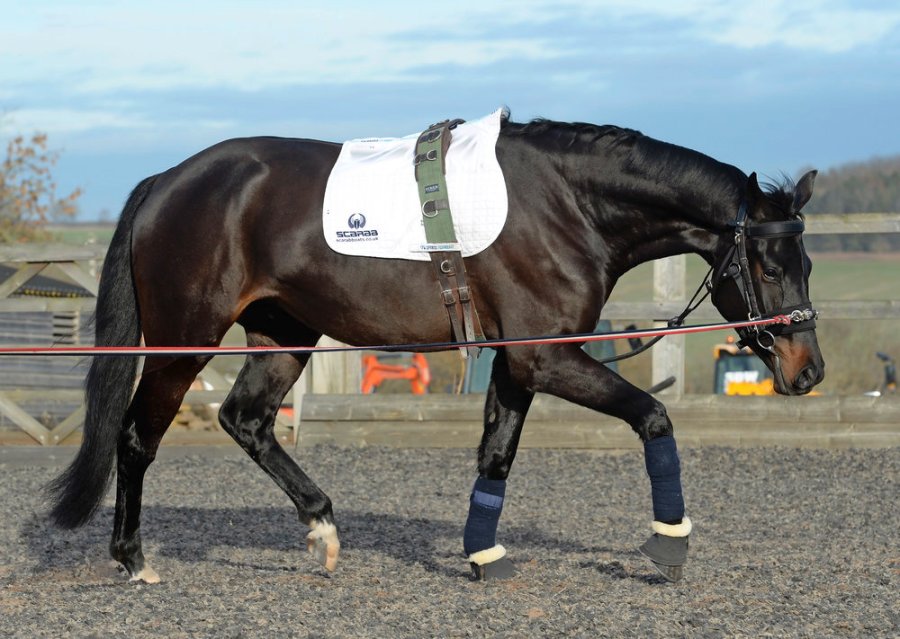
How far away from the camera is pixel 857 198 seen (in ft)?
83.9

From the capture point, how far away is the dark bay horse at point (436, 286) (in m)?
4.34

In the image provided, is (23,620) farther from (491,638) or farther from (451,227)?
(451,227)

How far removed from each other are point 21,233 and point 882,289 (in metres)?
16.2

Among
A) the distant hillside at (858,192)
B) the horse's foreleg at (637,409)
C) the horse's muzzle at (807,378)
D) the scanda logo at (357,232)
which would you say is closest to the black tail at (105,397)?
the scanda logo at (357,232)

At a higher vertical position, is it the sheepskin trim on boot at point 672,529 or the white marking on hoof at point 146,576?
the sheepskin trim on boot at point 672,529

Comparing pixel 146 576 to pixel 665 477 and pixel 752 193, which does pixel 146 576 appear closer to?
pixel 665 477

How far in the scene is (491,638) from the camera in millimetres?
3805

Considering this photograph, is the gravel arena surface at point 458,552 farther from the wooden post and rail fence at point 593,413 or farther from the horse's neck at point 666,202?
the horse's neck at point 666,202

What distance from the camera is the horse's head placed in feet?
14.1

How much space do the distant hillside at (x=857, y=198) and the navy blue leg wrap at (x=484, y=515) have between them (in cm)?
2059

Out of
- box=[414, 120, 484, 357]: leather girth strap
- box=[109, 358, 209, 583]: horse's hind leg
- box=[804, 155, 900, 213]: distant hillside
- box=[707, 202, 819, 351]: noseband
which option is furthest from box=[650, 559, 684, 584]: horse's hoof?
box=[804, 155, 900, 213]: distant hillside

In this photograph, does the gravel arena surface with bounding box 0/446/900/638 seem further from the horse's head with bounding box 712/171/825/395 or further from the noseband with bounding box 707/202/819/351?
the noseband with bounding box 707/202/819/351

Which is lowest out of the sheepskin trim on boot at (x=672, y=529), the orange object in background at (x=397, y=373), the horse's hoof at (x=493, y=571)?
the orange object in background at (x=397, y=373)

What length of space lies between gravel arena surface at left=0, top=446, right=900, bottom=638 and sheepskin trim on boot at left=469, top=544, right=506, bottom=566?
0.32 feet
